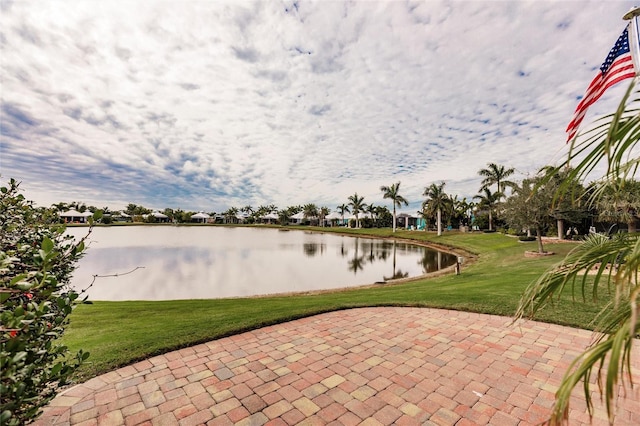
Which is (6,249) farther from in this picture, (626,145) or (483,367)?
(483,367)

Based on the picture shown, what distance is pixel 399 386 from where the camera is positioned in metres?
3.89

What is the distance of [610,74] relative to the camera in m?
4.91

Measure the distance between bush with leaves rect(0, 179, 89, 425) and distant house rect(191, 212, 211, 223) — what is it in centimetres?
10559

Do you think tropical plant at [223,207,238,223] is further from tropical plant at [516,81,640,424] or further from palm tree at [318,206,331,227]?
tropical plant at [516,81,640,424]

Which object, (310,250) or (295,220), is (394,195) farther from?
(295,220)

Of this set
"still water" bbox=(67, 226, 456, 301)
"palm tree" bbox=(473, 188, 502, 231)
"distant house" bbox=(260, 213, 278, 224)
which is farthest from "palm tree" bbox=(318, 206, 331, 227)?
"still water" bbox=(67, 226, 456, 301)

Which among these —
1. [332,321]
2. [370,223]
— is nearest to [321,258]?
[332,321]

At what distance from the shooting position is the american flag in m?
4.38

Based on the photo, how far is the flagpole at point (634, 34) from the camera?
466cm

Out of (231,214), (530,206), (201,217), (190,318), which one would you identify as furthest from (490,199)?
(201,217)

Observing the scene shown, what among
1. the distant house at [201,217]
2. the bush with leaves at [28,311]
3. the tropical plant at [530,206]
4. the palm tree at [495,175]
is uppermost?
the palm tree at [495,175]

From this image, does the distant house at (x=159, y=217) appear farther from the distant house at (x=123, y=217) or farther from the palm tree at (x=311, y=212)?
the palm tree at (x=311, y=212)

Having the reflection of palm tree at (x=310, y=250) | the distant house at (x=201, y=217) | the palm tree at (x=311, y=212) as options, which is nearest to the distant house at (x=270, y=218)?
the palm tree at (x=311, y=212)

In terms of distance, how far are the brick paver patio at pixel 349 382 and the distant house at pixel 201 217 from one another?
342ft
